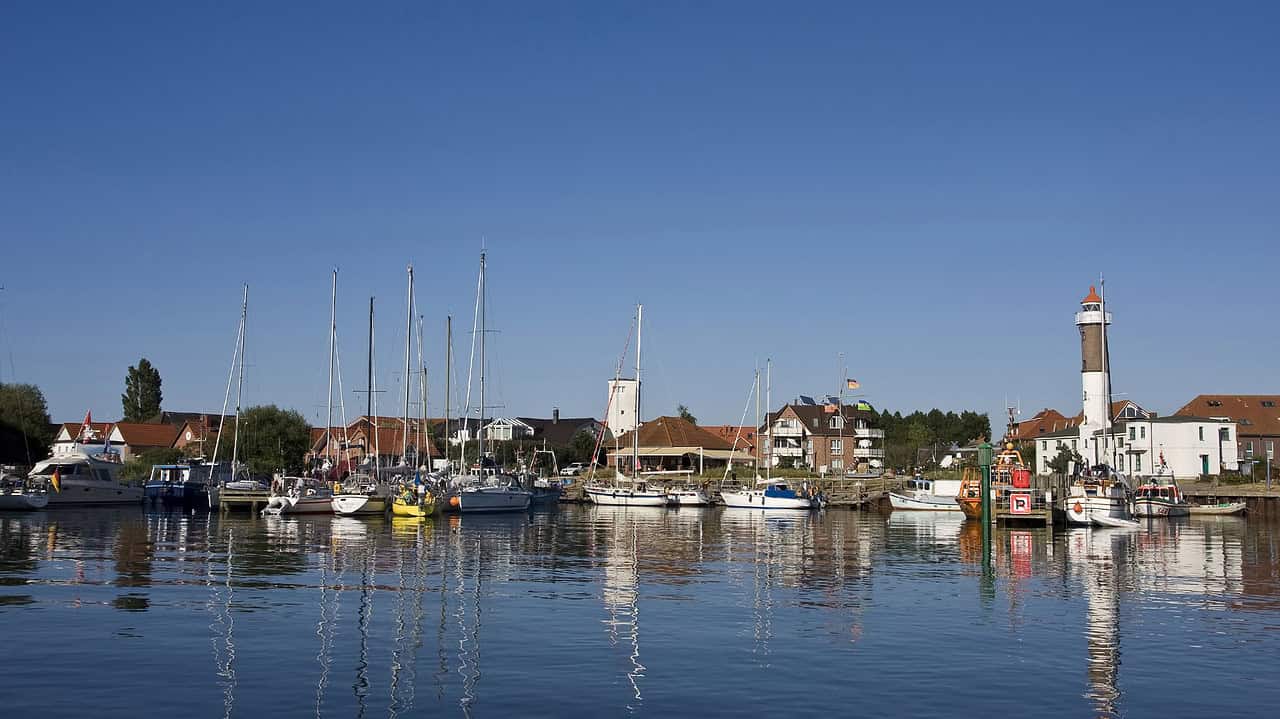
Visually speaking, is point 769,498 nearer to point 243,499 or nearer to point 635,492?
point 635,492

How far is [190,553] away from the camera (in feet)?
143

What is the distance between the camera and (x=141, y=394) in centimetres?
Result: 18062

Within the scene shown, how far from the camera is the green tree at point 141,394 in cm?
17950

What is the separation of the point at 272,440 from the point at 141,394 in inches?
3074

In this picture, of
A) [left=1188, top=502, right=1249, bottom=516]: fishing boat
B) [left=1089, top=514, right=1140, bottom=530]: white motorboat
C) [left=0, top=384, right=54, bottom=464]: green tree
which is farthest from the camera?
[left=0, top=384, right=54, bottom=464]: green tree

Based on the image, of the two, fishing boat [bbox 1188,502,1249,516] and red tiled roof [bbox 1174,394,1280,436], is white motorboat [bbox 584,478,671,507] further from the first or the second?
red tiled roof [bbox 1174,394,1280,436]

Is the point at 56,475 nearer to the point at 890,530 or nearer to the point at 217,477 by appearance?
the point at 217,477

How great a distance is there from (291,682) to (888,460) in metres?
129

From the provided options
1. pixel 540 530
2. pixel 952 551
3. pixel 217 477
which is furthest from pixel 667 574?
pixel 217 477

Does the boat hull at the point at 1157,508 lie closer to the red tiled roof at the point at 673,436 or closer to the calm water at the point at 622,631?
A: the calm water at the point at 622,631

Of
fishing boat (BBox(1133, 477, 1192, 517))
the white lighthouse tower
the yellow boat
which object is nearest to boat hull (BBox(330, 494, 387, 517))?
the yellow boat

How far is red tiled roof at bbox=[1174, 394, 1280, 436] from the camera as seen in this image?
4761 inches

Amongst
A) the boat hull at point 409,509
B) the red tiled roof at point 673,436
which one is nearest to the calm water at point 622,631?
the boat hull at point 409,509

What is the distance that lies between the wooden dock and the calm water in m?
27.4
